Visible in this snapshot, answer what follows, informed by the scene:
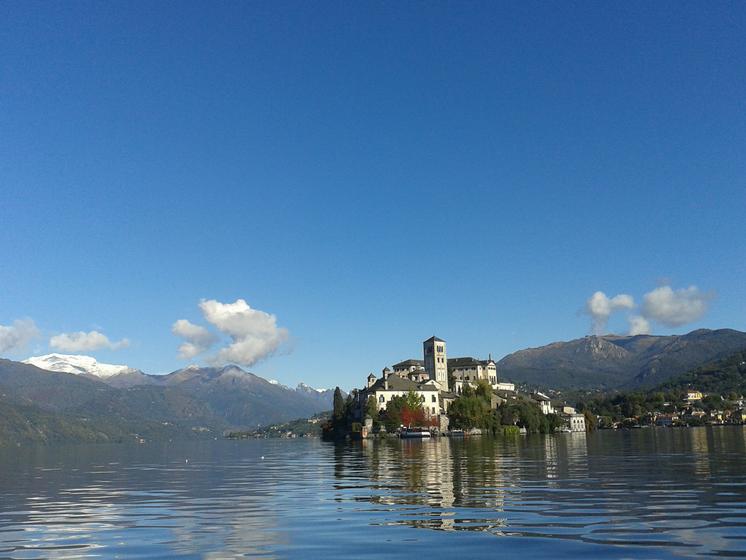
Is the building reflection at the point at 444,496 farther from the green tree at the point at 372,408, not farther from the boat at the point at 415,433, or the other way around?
the green tree at the point at 372,408

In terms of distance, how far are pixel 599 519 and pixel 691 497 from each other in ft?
29.0

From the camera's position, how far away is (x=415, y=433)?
174 metres

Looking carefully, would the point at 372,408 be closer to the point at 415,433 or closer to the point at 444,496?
the point at 415,433

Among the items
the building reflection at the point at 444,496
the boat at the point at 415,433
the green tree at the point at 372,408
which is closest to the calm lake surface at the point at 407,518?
the building reflection at the point at 444,496

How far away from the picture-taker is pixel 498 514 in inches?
1057

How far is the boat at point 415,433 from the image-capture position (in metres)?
174

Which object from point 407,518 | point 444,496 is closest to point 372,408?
point 444,496

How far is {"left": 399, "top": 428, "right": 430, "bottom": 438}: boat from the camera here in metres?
174

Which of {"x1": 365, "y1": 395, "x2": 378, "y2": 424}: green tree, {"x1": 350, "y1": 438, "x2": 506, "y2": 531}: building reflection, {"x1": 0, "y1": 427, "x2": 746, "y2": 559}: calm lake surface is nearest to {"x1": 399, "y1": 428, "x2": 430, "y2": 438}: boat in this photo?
{"x1": 365, "y1": 395, "x2": 378, "y2": 424}: green tree

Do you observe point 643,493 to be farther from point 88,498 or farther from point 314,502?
point 88,498

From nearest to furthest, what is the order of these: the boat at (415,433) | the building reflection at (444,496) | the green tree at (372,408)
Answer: the building reflection at (444,496), the boat at (415,433), the green tree at (372,408)

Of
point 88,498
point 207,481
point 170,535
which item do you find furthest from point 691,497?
point 207,481

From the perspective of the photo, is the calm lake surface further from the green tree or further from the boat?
the green tree

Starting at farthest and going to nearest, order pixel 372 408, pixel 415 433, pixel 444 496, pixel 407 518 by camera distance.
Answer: pixel 372 408
pixel 415 433
pixel 444 496
pixel 407 518
